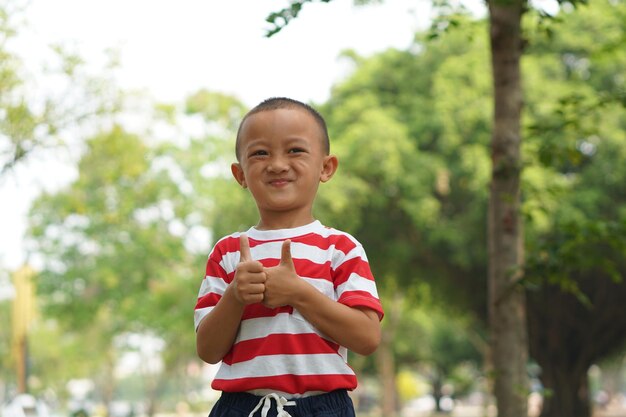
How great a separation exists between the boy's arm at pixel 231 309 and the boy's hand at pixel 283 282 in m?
0.02

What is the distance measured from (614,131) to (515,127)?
13.1 meters

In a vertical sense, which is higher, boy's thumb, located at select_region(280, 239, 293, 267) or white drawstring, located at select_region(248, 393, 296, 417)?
boy's thumb, located at select_region(280, 239, 293, 267)

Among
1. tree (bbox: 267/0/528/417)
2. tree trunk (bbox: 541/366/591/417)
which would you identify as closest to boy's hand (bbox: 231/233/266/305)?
tree (bbox: 267/0/528/417)

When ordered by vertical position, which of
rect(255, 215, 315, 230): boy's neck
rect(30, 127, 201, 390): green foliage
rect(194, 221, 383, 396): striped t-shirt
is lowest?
rect(194, 221, 383, 396): striped t-shirt

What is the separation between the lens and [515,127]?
5.66 m

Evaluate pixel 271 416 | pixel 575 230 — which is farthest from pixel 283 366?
pixel 575 230

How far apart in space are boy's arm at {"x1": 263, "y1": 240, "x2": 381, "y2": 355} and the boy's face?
8.9 inches

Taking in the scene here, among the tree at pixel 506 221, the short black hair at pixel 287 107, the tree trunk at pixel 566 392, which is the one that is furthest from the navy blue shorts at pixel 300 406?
the tree trunk at pixel 566 392

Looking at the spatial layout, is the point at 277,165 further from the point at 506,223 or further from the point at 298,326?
the point at 506,223

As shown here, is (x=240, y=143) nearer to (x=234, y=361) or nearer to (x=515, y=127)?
(x=234, y=361)

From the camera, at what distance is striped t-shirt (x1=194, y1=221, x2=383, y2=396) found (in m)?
2.26

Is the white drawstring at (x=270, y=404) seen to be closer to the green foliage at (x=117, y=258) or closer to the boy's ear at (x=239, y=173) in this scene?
the boy's ear at (x=239, y=173)

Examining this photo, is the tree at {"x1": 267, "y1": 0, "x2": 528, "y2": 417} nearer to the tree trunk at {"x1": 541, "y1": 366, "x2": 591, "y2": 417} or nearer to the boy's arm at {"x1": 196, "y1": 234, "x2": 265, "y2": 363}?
the boy's arm at {"x1": 196, "y1": 234, "x2": 265, "y2": 363}

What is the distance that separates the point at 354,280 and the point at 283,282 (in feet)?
0.66
